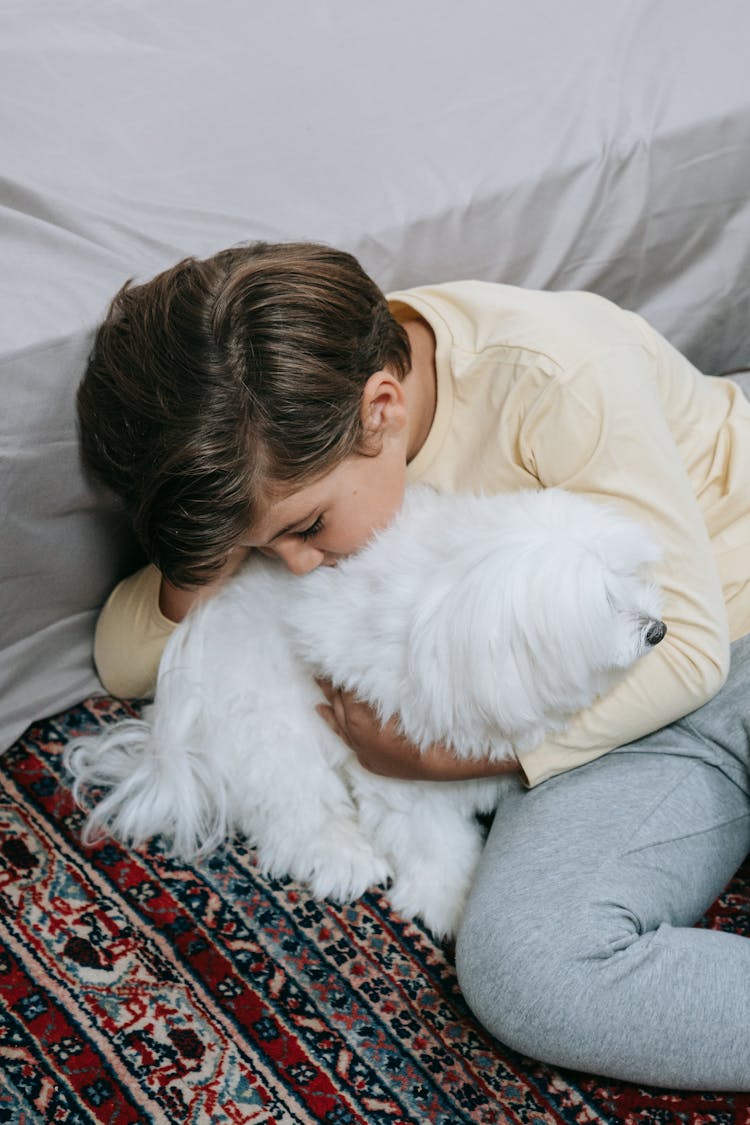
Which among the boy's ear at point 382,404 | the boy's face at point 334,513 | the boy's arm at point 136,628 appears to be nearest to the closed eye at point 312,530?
the boy's face at point 334,513

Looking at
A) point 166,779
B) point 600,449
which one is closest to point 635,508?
point 600,449

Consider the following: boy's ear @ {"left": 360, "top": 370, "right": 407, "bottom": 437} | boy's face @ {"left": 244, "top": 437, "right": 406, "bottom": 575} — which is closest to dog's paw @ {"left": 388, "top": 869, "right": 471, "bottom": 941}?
boy's face @ {"left": 244, "top": 437, "right": 406, "bottom": 575}

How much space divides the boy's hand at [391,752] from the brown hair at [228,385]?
7.8 inches

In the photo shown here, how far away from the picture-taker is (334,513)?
1103mm

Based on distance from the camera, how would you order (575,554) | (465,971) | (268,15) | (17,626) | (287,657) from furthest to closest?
(268,15)
(17,626)
(287,657)
(465,971)
(575,554)

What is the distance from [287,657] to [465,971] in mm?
363

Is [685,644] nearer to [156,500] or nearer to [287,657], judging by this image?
[287,657]

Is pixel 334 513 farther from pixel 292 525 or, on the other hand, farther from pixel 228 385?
pixel 228 385

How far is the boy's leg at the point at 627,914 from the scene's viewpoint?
998 mm

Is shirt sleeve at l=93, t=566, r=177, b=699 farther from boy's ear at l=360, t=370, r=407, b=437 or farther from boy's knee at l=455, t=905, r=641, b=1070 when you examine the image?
boy's knee at l=455, t=905, r=641, b=1070

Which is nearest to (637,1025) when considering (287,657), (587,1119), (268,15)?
(587,1119)

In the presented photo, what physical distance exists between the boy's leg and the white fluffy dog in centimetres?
10

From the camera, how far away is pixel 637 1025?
0.99 m

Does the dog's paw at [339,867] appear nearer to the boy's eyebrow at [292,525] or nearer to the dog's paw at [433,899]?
the dog's paw at [433,899]
